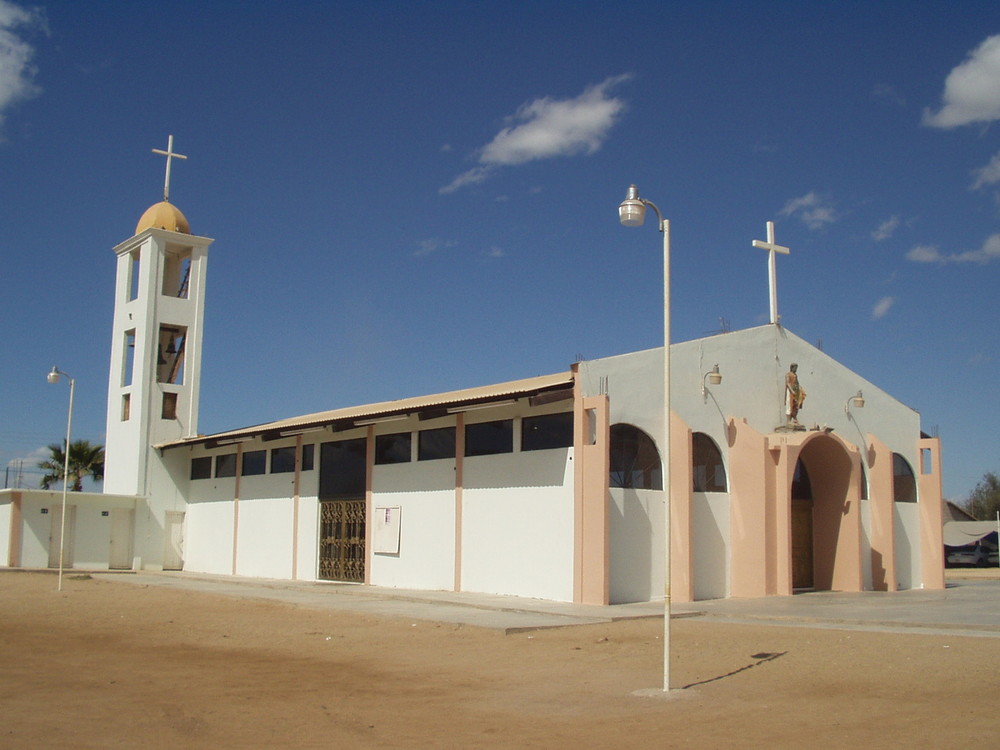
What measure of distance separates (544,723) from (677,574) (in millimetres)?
11910

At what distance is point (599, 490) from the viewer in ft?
60.8

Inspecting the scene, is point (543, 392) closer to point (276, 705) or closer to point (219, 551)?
point (276, 705)

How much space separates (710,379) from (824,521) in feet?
18.4

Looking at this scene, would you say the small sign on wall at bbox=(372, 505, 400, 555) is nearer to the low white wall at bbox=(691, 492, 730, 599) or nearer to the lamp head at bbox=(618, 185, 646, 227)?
the low white wall at bbox=(691, 492, 730, 599)

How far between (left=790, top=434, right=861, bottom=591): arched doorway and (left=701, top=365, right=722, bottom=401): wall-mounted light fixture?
A: 10.3ft

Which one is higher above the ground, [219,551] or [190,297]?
[190,297]

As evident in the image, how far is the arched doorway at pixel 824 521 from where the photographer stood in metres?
23.1

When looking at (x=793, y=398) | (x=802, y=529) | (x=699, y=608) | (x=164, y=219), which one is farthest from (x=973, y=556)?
(x=164, y=219)

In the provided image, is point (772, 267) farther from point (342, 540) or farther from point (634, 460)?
point (342, 540)

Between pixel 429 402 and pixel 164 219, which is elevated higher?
pixel 164 219

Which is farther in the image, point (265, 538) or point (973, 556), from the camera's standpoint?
point (973, 556)

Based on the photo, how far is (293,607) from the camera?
19.4 meters

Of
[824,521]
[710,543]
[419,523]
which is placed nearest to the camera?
[710,543]

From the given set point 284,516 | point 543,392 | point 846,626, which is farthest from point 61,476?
point 846,626
